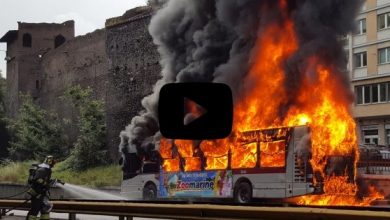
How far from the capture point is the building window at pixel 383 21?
50.0 meters

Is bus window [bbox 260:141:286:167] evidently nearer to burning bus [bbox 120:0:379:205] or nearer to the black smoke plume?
burning bus [bbox 120:0:379:205]

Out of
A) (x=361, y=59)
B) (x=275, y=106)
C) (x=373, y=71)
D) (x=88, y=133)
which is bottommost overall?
(x=275, y=106)

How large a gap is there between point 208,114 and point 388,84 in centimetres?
4725

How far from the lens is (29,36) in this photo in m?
81.9

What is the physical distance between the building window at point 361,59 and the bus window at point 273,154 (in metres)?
32.9

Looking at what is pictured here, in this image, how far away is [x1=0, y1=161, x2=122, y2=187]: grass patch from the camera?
47.8 meters

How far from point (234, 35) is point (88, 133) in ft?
117

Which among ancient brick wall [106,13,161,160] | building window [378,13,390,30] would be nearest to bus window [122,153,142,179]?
ancient brick wall [106,13,161,160]

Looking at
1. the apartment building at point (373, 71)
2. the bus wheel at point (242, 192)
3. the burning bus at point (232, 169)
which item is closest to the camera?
the burning bus at point (232, 169)

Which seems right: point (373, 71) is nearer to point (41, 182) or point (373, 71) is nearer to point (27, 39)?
point (41, 182)

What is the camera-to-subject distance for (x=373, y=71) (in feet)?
165

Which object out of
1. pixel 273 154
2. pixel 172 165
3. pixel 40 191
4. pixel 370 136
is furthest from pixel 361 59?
pixel 40 191
